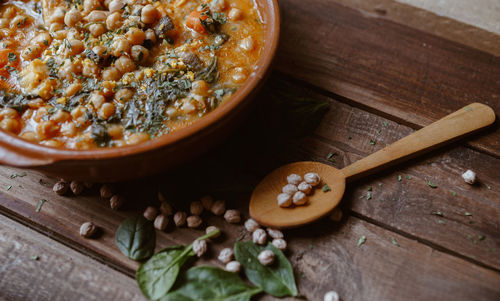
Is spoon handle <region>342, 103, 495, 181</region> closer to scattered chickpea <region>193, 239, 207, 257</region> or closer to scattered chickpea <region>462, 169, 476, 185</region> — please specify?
scattered chickpea <region>462, 169, 476, 185</region>

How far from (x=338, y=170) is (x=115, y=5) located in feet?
5.30

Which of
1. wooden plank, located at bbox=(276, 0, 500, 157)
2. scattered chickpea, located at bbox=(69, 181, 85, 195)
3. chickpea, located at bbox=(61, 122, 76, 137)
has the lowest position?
scattered chickpea, located at bbox=(69, 181, 85, 195)

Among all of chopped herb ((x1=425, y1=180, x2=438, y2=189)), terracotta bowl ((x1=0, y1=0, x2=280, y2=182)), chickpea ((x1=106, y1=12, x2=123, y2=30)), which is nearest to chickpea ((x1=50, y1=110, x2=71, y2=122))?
terracotta bowl ((x1=0, y1=0, x2=280, y2=182))

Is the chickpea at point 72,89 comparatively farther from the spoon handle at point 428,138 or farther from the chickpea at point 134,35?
the spoon handle at point 428,138

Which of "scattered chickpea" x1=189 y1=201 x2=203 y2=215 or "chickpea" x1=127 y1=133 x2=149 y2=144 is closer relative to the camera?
"chickpea" x1=127 y1=133 x2=149 y2=144

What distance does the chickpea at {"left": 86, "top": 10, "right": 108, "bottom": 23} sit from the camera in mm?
2541

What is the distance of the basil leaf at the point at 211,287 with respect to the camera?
83.4 inches

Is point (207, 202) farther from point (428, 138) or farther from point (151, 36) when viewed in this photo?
point (428, 138)

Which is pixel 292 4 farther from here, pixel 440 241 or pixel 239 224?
pixel 440 241

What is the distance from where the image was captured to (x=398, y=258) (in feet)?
7.44

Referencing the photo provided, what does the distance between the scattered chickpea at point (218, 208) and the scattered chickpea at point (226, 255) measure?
8.3 inches

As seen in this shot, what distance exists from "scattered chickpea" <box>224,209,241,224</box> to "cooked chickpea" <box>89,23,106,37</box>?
1.28 meters

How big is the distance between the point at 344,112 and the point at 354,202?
2.01 feet

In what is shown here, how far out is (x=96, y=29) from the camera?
2.51 meters
